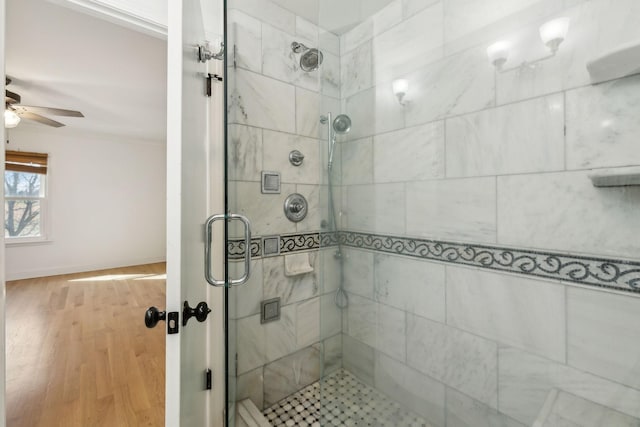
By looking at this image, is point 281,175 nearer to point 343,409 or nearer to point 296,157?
point 296,157

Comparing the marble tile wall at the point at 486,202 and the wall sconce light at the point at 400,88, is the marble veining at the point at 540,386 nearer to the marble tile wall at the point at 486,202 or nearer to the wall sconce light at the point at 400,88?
the marble tile wall at the point at 486,202

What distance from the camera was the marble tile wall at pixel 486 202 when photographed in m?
0.89

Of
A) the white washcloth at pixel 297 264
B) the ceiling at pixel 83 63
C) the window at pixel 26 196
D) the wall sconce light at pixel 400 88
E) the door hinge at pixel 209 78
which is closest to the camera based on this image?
the door hinge at pixel 209 78

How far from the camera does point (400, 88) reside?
4.50 feet

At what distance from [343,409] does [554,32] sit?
1846 mm

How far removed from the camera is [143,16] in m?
1.15

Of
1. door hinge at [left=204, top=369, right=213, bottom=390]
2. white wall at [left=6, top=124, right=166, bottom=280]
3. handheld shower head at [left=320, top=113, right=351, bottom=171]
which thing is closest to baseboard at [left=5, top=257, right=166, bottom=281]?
white wall at [left=6, top=124, right=166, bottom=280]

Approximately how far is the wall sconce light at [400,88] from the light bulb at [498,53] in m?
0.36

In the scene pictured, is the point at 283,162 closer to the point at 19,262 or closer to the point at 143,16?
the point at 143,16

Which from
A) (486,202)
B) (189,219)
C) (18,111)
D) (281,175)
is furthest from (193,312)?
(18,111)

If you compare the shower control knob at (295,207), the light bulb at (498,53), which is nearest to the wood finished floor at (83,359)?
the shower control knob at (295,207)

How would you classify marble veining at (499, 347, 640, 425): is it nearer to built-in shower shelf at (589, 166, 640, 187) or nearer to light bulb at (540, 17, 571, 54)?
built-in shower shelf at (589, 166, 640, 187)

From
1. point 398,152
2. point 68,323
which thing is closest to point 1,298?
point 398,152

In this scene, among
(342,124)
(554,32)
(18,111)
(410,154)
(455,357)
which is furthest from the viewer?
(18,111)
